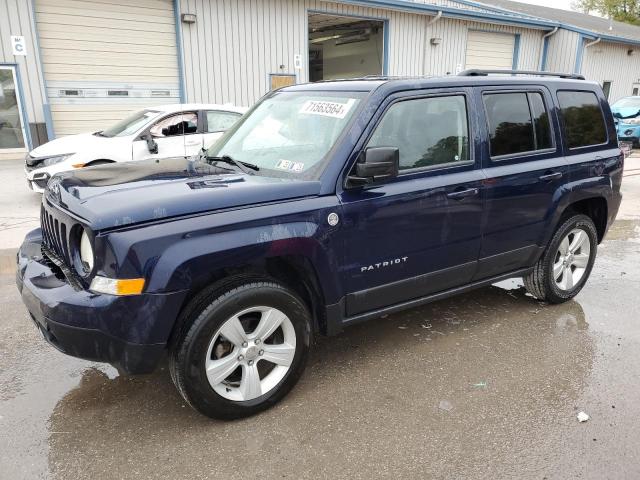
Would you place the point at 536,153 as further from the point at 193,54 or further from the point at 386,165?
the point at 193,54

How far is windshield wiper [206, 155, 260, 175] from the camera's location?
3.35 m

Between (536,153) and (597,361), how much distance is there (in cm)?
163

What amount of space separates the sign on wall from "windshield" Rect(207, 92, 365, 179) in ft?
34.4

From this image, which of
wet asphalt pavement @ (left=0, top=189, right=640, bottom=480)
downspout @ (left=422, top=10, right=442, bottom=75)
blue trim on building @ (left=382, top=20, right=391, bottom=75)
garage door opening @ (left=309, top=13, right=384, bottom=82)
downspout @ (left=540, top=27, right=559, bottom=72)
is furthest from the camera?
downspout @ (left=540, top=27, right=559, bottom=72)

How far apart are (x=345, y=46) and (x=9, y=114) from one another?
16018 millimetres

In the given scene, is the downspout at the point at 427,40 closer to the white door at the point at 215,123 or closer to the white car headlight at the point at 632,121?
the white car headlight at the point at 632,121

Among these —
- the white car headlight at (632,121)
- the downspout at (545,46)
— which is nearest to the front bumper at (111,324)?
the white car headlight at (632,121)

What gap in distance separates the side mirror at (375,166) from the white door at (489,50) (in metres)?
19.5

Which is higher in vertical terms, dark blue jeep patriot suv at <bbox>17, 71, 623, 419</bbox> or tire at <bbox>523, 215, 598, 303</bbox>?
dark blue jeep patriot suv at <bbox>17, 71, 623, 419</bbox>

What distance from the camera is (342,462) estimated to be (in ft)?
8.60

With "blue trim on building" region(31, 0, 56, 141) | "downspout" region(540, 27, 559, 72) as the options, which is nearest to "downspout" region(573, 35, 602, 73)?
"downspout" region(540, 27, 559, 72)

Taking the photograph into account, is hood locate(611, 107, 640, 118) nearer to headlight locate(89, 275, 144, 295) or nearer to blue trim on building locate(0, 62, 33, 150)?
blue trim on building locate(0, 62, 33, 150)

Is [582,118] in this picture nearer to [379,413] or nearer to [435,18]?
[379,413]

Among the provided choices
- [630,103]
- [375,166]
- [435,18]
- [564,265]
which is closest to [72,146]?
[375,166]
